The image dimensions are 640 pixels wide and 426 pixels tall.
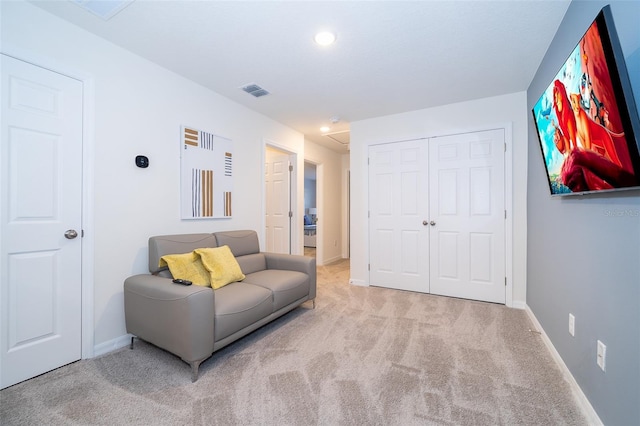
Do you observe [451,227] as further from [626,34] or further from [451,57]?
[626,34]

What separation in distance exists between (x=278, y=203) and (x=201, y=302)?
3049 millimetres

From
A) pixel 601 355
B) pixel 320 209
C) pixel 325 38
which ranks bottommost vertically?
pixel 601 355

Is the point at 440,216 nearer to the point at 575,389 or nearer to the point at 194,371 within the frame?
the point at 575,389

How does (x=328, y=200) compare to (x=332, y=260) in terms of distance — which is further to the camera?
(x=332, y=260)

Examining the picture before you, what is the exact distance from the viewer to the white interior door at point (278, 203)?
180 inches

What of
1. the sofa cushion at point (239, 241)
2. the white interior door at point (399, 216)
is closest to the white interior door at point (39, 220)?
the sofa cushion at point (239, 241)

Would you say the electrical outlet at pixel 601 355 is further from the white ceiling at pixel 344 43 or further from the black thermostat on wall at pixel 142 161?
the black thermostat on wall at pixel 142 161

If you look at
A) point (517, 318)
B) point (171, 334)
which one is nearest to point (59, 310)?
point (171, 334)

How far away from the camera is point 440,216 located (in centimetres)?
343

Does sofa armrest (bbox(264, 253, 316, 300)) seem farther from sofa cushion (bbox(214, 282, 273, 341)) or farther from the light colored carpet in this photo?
sofa cushion (bbox(214, 282, 273, 341))

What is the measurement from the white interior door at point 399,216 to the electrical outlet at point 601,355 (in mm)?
2115

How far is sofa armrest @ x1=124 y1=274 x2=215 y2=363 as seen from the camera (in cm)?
170

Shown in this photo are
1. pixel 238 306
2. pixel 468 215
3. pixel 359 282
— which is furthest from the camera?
pixel 359 282

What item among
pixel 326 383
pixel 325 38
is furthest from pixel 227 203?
pixel 326 383
